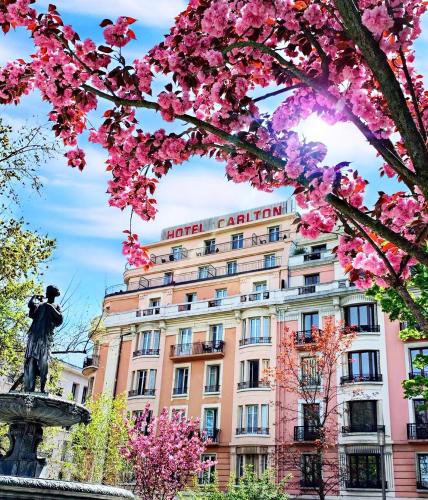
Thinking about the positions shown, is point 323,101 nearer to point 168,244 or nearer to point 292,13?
point 292,13

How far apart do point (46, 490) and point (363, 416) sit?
Answer: 25026 mm

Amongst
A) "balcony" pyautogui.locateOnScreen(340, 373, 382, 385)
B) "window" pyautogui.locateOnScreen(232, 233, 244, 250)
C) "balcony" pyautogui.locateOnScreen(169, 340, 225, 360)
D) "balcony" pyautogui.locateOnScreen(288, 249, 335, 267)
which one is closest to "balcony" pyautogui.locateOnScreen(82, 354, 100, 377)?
"balcony" pyautogui.locateOnScreen(169, 340, 225, 360)

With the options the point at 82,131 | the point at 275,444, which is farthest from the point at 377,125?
the point at 275,444

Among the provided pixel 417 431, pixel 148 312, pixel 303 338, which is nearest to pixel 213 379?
pixel 303 338

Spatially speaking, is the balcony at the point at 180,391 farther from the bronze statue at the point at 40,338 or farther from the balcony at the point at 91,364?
the bronze statue at the point at 40,338

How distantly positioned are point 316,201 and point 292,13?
5.76 ft

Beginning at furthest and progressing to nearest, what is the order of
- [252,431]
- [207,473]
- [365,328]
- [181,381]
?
[181,381] → [207,473] → [252,431] → [365,328]

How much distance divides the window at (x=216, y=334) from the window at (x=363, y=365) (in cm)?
861

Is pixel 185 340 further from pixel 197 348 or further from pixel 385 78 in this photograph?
pixel 385 78

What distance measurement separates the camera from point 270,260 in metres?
37.6

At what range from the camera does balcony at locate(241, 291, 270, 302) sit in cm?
3491

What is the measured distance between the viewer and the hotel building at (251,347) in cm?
2834

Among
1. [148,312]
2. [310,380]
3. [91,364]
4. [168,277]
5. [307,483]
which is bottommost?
[307,483]

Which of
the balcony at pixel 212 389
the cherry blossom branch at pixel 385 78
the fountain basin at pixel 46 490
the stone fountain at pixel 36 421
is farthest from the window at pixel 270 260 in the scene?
the cherry blossom branch at pixel 385 78
